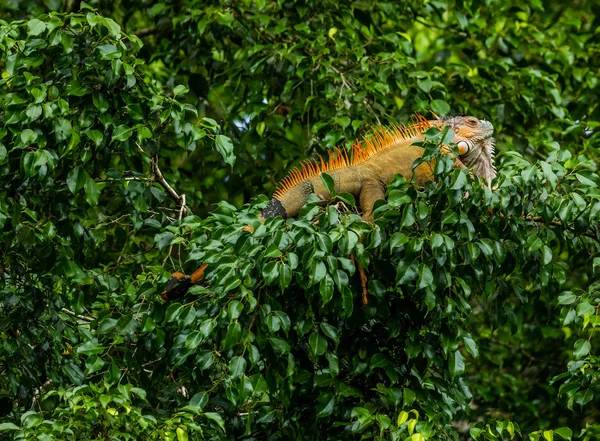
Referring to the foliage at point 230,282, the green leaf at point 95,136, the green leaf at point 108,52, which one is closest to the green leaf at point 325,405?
the foliage at point 230,282

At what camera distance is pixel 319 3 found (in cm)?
823

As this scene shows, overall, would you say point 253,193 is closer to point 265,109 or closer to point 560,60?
point 265,109

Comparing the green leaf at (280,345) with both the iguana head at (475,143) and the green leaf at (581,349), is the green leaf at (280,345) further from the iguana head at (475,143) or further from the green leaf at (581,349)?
the iguana head at (475,143)

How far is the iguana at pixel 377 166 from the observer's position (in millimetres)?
5695

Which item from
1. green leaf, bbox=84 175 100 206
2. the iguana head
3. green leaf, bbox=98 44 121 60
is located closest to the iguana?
the iguana head

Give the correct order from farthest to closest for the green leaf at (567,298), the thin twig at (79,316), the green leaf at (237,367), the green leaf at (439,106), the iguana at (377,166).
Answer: the green leaf at (439,106) < the thin twig at (79,316) < the iguana at (377,166) < the green leaf at (567,298) < the green leaf at (237,367)

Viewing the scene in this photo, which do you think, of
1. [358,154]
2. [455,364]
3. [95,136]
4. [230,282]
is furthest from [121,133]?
[455,364]

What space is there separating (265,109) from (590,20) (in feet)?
11.9

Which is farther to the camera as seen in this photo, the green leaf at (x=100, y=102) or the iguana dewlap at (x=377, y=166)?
the iguana dewlap at (x=377, y=166)

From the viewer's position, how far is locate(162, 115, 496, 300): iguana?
5.70 metres

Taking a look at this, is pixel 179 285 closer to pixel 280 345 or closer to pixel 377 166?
pixel 280 345

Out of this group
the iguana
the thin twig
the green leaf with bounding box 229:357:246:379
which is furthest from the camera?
the thin twig

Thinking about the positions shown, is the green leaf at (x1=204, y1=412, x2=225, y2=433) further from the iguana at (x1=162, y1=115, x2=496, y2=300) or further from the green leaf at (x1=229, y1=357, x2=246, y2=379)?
the iguana at (x1=162, y1=115, x2=496, y2=300)

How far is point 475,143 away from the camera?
597cm
